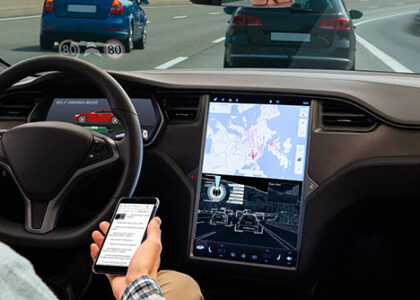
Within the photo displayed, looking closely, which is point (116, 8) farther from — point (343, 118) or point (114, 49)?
point (343, 118)

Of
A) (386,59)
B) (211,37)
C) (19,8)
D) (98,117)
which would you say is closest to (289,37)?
(98,117)

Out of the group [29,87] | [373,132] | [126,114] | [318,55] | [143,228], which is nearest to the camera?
[143,228]

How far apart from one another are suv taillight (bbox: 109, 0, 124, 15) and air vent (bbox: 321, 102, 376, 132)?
11.5 metres

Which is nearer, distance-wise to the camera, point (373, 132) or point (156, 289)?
point (156, 289)

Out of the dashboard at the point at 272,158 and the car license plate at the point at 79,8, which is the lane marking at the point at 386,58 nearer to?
the car license plate at the point at 79,8

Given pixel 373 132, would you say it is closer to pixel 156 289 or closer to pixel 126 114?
pixel 126 114

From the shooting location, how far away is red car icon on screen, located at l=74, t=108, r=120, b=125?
9.75ft

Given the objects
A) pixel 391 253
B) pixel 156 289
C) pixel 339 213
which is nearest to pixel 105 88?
pixel 156 289

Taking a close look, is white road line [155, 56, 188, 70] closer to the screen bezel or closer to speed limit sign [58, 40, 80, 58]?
speed limit sign [58, 40, 80, 58]

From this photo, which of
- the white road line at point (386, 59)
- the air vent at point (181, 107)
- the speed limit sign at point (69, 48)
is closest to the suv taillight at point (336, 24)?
the white road line at point (386, 59)

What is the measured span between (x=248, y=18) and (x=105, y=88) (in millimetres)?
6795

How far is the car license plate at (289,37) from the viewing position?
28.3 ft

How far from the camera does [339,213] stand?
9.43ft

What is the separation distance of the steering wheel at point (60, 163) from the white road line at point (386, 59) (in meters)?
10.6
